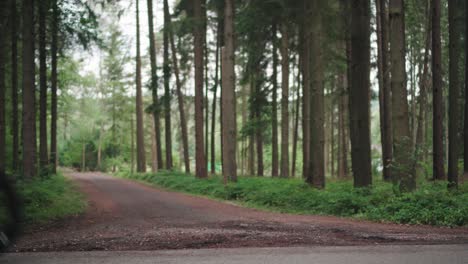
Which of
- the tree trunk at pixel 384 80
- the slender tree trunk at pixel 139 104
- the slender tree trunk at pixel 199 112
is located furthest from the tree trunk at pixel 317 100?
the slender tree trunk at pixel 139 104

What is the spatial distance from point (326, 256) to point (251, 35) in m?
17.6

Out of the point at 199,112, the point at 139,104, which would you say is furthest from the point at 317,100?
the point at 139,104

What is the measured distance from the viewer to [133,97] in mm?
52000

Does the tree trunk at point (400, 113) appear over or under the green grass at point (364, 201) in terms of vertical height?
over

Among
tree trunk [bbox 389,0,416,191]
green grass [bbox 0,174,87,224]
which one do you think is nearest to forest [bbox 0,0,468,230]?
tree trunk [bbox 389,0,416,191]

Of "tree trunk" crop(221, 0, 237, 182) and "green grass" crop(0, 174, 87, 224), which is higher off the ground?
"tree trunk" crop(221, 0, 237, 182)

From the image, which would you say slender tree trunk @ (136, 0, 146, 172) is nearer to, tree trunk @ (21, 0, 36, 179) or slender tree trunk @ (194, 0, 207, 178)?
slender tree trunk @ (194, 0, 207, 178)

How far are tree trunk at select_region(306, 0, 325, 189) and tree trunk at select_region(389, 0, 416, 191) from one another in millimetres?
4266

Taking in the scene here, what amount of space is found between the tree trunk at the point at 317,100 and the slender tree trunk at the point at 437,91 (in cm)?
400

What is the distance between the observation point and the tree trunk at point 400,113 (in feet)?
41.5

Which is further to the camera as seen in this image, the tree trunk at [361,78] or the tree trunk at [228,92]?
the tree trunk at [228,92]

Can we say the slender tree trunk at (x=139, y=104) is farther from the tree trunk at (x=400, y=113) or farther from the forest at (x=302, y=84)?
the tree trunk at (x=400, y=113)

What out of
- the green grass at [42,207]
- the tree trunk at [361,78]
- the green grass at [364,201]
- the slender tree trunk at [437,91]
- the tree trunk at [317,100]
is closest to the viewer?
the green grass at [364,201]

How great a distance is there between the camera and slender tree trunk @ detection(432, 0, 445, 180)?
49.5ft
